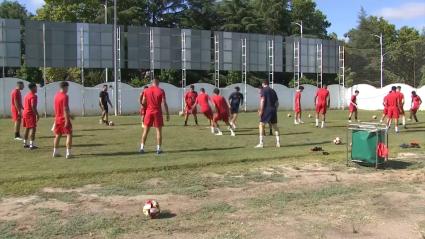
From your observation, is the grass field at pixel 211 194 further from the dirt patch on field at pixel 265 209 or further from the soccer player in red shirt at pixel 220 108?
the soccer player in red shirt at pixel 220 108

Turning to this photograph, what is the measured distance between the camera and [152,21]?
2606 inches

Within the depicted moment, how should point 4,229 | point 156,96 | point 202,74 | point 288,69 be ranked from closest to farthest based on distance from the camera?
point 4,229 < point 156,96 < point 288,69 < point 202,74

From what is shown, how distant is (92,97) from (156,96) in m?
23.8

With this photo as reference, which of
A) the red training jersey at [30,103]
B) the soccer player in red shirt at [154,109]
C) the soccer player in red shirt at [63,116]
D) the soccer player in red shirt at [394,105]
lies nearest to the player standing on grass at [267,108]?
the soccer player in red shirt at [154,109]

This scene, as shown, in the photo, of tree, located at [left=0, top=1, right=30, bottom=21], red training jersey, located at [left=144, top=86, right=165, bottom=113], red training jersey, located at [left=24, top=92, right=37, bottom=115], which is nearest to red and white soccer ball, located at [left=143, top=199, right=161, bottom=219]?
red training jersey, located at [left=144, top=86, right=165, bottom=113]

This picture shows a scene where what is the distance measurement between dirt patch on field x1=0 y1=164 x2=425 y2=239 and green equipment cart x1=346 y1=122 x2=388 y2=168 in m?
1.46

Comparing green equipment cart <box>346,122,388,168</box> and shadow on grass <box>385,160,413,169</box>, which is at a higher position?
green equipment cart <box>346,122,388,168</box>

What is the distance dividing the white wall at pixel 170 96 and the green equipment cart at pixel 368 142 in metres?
25.3

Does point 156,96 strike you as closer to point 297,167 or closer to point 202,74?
point 297,167

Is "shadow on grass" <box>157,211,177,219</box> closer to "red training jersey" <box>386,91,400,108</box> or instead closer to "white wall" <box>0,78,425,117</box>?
"red training jersey" <box>386,91,400,108</box>

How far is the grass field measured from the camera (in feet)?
22.9

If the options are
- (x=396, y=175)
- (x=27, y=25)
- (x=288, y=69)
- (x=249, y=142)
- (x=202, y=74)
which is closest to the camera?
(x=396, y=175)

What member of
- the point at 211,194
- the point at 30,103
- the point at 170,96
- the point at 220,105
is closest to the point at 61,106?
the point at 30,103

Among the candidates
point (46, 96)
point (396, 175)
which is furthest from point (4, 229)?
point (46, 96)
